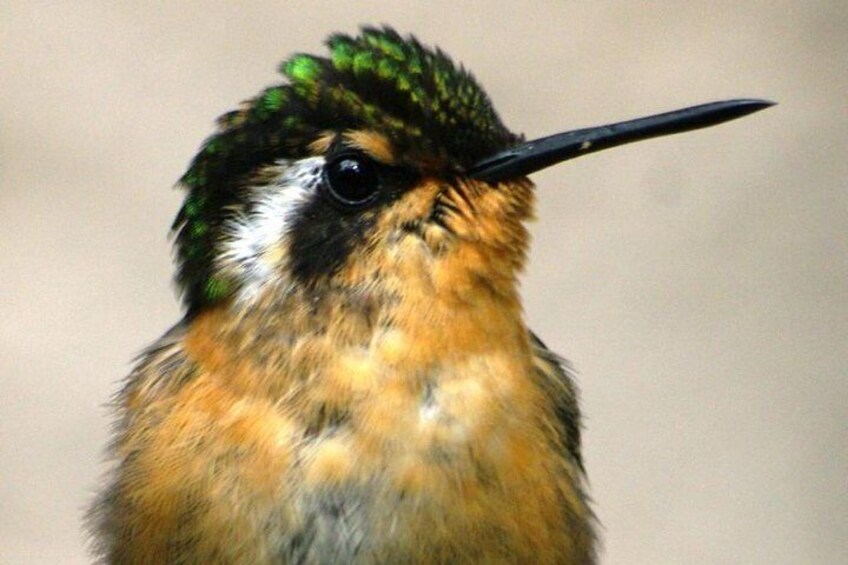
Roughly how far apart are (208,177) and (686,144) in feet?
9.92

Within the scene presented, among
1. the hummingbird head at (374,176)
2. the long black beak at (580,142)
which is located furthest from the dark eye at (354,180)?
the long black beak at (580,142)

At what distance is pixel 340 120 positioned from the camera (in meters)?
2.19

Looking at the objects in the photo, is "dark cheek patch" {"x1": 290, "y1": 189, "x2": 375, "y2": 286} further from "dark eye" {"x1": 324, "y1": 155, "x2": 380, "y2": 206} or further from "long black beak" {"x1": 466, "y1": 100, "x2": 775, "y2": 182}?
"long black beak" {"x1": 466, "y1": 100, "x2": 775, "y2": 182}

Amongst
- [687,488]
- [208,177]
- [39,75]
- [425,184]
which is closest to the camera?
[425,184]

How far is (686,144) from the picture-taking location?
16.7 feet

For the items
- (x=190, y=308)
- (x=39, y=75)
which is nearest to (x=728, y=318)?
(x=39, y=75)

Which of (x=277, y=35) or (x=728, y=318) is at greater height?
(x=277, y=35)

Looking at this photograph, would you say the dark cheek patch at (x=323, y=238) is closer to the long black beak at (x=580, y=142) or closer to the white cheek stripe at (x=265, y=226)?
the white cheek stripe at (x=265, y=226)

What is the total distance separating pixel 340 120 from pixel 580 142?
0.32m

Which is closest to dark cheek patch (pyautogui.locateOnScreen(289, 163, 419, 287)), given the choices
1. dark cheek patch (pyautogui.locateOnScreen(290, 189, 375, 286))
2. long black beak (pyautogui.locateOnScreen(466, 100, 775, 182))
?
dark cheek patch (pyautogui.locateOnScreen(290, 189, 375, 286))

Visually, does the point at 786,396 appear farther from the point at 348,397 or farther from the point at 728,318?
the point at 348,397

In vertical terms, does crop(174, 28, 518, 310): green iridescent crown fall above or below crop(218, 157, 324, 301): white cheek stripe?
above

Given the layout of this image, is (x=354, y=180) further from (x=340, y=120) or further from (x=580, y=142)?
(x=580, y=142)

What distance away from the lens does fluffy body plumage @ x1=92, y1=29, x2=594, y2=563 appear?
2.14 meters
